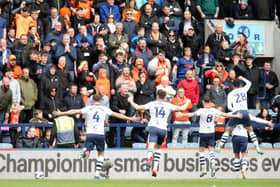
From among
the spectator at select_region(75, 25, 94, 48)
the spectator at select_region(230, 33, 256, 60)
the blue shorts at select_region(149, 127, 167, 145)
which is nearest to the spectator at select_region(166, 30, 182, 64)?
the spectator at select_region(230, 33, 256, 60)

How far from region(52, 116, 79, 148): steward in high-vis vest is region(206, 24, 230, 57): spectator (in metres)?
5.86

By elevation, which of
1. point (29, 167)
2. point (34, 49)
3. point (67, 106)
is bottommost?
point (29, 167)

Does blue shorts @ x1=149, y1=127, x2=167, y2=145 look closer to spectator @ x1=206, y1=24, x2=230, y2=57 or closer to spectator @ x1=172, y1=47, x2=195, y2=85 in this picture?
spectator @ x1=172, y1=47, x2=195, y2=85

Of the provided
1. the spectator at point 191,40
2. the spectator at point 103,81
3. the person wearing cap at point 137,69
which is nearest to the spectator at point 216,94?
the person wearing cap at point 137,69

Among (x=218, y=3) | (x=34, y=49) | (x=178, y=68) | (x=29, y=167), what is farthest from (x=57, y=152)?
(x=218, y=3)

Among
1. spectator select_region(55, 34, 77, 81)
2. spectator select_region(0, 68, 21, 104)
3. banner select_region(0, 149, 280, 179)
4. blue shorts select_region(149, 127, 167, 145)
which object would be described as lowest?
banner select_region(0, 149, 280, 179)

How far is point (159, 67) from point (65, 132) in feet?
11.8

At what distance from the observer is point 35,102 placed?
25.5 m

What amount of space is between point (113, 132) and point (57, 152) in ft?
5.37

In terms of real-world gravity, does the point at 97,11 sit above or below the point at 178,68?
above

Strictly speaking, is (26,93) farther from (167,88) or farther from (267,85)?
(267,85)

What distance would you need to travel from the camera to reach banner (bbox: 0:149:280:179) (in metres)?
25.0

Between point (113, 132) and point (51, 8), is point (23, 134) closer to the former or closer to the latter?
point (113, 132)

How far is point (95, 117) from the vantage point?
22484mm
